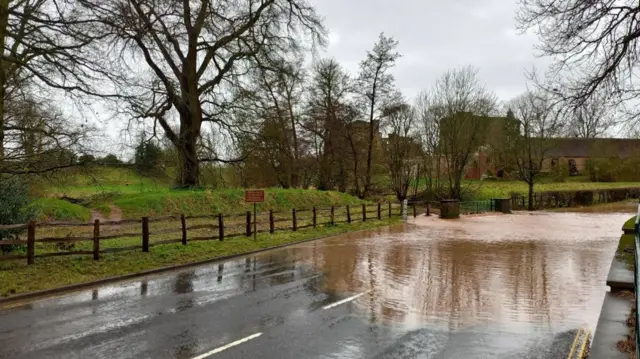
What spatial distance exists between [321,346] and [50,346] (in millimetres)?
3672

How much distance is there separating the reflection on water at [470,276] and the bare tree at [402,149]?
22723 millimetres

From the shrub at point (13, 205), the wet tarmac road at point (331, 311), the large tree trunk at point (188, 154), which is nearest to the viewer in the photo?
the wet tarmac road at point (331, 311)

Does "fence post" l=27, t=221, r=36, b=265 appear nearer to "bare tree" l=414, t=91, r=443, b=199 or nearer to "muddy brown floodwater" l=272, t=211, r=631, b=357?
"muddy brown floodwater" l=272, t=211, r=631, b=357

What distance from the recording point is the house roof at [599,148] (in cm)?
6120

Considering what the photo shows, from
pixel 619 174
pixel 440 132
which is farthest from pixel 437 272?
pixel 619 174

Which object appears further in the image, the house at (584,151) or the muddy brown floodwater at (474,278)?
the house at (584,151)

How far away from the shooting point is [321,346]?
20.8 feet

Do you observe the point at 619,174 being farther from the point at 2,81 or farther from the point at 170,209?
the point at 2,81

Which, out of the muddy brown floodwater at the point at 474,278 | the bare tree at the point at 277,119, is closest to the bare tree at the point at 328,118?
the bare tree at the point at 277,119

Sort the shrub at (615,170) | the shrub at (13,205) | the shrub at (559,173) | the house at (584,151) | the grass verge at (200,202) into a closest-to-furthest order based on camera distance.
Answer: the shrub at (13,205) < the grass verge at (200,202) < the shrub at (615,170) < the house at (584,151) < the shrub at (559,173)

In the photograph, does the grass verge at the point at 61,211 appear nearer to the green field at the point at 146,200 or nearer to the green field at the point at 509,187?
the green field at the point at 146,200

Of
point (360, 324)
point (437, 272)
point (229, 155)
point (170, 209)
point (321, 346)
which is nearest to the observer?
point (321, 346)

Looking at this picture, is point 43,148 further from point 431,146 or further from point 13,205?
point 431,146

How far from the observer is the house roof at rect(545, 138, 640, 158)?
61.2m
